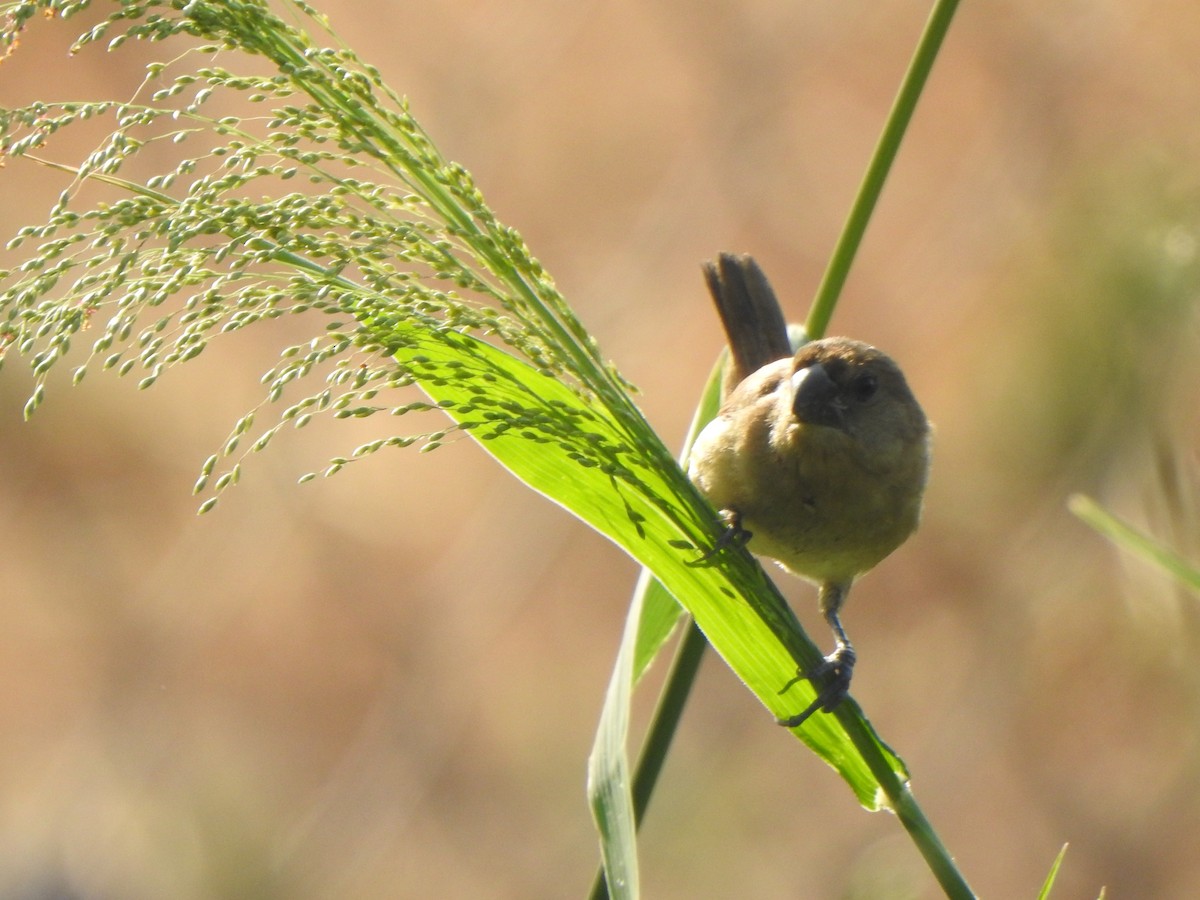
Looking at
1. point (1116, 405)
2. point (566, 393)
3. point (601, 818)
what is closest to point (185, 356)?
point (566, 393)

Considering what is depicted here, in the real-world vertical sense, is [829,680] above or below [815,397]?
below

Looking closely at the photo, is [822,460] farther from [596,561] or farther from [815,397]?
[596,561]

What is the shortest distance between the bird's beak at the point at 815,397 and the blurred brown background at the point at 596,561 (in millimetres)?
2102

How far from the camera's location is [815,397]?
1.54 m

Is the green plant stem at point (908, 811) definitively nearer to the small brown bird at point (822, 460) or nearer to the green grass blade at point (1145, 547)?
the green grass blade at point (1145, 547)

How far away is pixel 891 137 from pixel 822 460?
22.4 inches

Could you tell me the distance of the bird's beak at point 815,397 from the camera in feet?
5.00

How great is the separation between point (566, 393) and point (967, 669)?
333 centimetres

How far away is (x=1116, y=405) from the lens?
3.27 meters

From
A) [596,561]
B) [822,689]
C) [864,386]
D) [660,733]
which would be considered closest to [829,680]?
[822,689]

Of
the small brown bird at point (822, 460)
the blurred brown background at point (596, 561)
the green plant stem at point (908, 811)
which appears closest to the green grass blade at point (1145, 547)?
the green plant stem at point (908, 811)

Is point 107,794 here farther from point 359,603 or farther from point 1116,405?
point 1116,405

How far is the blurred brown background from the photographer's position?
4.03 metres

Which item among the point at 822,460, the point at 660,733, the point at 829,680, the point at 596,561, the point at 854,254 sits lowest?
the point at 596,561
